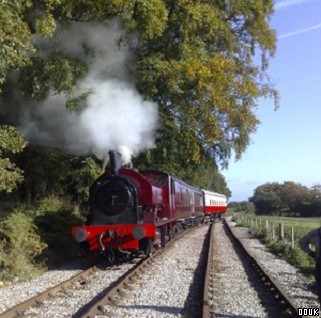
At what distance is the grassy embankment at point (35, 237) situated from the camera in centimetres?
935

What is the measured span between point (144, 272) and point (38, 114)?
5.92 metres

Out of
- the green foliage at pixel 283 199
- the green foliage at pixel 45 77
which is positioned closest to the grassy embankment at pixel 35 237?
the green foliage at pixel 45 77

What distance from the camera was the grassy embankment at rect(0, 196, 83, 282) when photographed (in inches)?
368

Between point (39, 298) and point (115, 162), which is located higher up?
point (115, 162)

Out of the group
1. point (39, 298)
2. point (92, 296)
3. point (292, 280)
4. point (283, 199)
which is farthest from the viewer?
point (283, 199)

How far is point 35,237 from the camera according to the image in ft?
34.9

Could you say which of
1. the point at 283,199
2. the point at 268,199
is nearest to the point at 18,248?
the point at 283,199

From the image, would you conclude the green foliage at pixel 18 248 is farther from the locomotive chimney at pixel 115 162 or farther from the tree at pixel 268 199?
the tree at pixel 268 199

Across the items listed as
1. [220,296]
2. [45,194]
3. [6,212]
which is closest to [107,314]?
[220,296]

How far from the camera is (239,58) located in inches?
800
